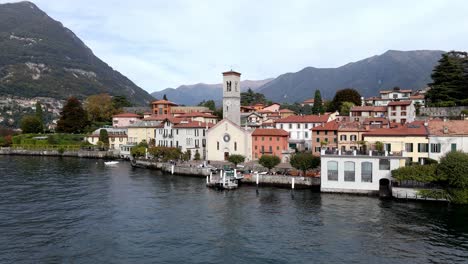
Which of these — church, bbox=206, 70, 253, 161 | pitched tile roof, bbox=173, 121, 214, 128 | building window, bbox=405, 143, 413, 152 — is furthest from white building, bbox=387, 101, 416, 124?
pitched tile roof, bbox=173, 121, 214, 128

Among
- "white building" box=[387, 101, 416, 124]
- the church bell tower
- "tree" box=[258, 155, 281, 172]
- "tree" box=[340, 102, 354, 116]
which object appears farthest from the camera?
"tree" box=[340, 102, 354, 116]

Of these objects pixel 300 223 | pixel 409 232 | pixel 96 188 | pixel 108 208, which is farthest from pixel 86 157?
pixel 409 232

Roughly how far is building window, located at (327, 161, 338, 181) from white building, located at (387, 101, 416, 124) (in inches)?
1211

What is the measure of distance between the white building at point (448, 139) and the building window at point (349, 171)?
10.6 m

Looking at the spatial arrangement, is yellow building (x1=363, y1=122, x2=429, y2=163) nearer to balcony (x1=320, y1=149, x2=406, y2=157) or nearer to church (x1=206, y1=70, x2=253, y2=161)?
balcony (x1=320, y1=149, x2=406, y2=157)

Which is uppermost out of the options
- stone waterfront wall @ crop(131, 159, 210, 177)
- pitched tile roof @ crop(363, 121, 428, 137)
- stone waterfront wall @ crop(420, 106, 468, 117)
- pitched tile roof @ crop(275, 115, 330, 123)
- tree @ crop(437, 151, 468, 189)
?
stone waterfront wall @ crop(420, 106, 468, 117)

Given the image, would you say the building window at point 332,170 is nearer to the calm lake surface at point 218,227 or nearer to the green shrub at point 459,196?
the calm lake surface at point 218,227

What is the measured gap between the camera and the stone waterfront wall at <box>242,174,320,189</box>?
50219 millimetres

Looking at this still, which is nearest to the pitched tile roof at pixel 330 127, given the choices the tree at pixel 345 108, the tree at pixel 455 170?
the tree at pixel 345 108

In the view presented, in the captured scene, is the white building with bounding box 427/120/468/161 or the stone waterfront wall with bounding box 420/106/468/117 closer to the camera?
the white building with bounding box 427/120/468/161

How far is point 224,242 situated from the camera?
3094 cm

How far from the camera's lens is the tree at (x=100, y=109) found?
406 ft

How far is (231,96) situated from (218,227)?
40942mm

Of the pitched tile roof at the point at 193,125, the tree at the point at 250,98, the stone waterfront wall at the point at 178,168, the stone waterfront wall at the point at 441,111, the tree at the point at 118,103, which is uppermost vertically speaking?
the tree at the point at 250,98
